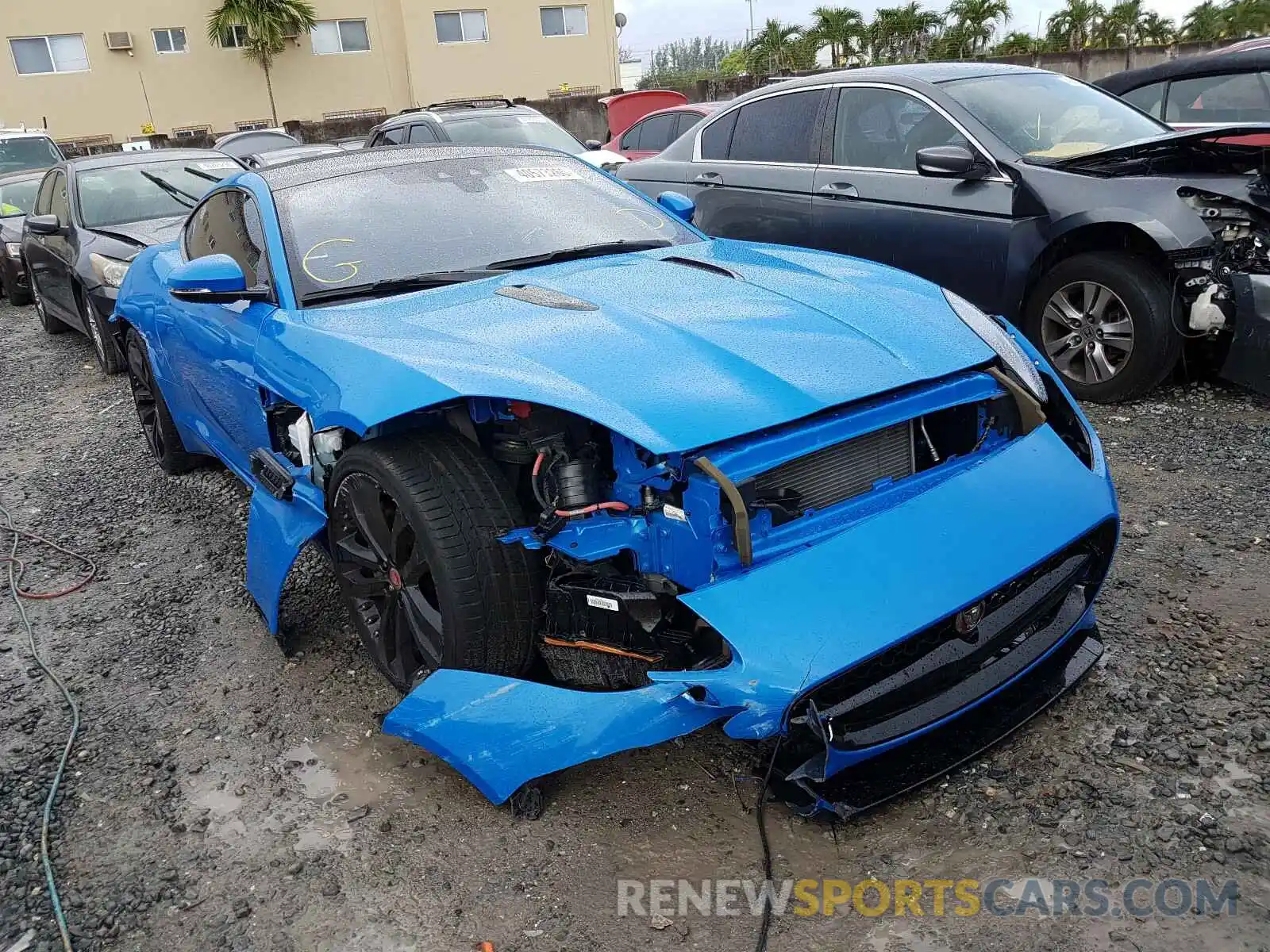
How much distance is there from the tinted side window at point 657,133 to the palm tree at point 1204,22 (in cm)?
2820

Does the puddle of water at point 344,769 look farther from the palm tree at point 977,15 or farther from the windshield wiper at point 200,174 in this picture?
the palm tree at point 977,15

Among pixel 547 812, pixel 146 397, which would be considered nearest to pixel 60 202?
pixel 146 397

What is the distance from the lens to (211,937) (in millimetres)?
2129

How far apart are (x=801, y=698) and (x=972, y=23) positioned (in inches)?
1336

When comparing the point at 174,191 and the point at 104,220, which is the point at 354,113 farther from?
the point at 104,220

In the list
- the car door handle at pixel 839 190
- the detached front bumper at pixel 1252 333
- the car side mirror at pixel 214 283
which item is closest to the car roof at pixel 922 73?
the car door handle at pixel 839 190

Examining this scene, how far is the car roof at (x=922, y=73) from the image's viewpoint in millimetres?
5324

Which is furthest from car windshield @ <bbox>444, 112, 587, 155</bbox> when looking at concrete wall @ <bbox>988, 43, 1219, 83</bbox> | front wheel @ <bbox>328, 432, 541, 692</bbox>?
concrete wall @ <bbox>988, 43, 1219, 83</bbox>

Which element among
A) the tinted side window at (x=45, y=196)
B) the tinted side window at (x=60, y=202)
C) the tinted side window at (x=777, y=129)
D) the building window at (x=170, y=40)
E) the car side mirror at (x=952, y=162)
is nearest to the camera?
the car side mirror at (x=952, y=162)

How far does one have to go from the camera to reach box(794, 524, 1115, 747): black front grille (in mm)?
2113

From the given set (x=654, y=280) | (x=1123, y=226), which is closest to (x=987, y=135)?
(x=1123, y=226)

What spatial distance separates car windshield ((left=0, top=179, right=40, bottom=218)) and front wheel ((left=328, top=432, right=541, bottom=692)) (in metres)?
9.62

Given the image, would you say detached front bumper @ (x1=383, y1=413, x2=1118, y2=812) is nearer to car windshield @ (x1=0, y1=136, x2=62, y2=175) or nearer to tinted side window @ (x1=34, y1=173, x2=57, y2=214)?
tinted side window @ (x1=34, y1=173, x2=57, y2=214)

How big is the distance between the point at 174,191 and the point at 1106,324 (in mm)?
6702
